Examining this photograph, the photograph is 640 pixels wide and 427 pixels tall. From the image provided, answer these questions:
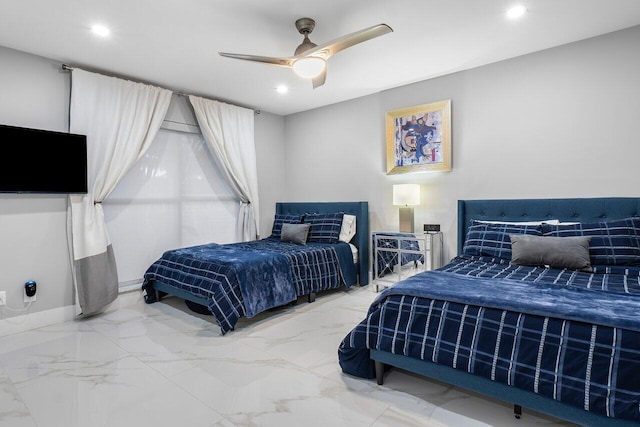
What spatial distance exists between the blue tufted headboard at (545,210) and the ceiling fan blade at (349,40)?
215cm

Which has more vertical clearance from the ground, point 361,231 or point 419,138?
point 419,138

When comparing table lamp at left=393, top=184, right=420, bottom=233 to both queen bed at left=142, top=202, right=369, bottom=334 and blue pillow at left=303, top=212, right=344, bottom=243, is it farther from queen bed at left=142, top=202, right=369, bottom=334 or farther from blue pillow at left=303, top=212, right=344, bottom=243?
blue pillow at left=303, top=212, right=344, bottom=243

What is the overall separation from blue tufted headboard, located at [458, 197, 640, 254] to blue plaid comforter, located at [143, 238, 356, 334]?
4.82ft

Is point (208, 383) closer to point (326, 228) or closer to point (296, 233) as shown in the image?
point (296, 233)

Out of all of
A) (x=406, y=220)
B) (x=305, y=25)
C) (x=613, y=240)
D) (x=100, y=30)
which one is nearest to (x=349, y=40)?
(x=305, y=25)

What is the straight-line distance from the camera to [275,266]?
344cm

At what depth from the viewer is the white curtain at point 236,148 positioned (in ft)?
14.7

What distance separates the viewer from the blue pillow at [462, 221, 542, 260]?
3.02m

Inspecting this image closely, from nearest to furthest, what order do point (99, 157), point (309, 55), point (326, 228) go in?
point (309, 55) → point (99, 157) → point (326, 228)

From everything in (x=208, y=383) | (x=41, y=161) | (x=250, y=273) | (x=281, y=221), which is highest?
(x=41, y=161)

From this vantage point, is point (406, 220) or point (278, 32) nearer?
point (278, 32)

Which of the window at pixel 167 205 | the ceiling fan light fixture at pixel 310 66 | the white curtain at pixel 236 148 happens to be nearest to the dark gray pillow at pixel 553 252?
the ceiling fan light fixture at pixel 310 66

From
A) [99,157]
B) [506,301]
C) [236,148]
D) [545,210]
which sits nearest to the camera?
[506,301]

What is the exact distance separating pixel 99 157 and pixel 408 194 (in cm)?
333
